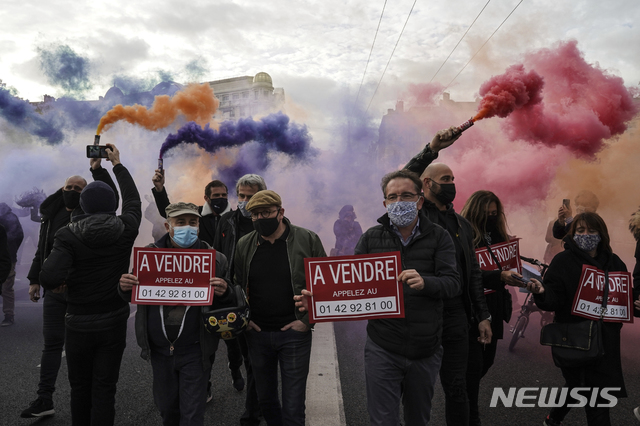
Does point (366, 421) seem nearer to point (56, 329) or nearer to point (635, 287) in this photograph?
point (635, 287)

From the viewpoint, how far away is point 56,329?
363cm

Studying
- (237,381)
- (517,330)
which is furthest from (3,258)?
(517,330)

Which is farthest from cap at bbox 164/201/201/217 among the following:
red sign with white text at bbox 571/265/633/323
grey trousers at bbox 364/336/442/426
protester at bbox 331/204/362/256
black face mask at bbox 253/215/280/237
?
protester at bbox 331/204/362/256

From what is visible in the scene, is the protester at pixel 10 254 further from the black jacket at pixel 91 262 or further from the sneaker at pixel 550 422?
the sneaker at pixel 550 422

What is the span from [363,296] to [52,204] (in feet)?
11.2

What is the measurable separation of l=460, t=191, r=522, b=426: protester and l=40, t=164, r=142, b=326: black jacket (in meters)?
2.67

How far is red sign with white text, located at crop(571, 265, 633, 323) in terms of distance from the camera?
3.02 m

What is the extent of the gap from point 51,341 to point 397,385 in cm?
312

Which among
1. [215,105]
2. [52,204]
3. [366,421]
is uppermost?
[215,105]

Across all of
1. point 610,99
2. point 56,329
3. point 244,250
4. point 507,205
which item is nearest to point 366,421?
point 244,250

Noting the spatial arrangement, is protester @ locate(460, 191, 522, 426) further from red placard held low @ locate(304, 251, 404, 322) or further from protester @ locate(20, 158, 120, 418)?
protester @ locate(20, 158, 120, 418)

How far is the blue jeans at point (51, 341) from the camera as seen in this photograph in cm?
356

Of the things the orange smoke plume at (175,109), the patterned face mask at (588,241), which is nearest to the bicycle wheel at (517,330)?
the patterned face mask at (588,241)

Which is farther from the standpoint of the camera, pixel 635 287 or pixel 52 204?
pixel 52 204
